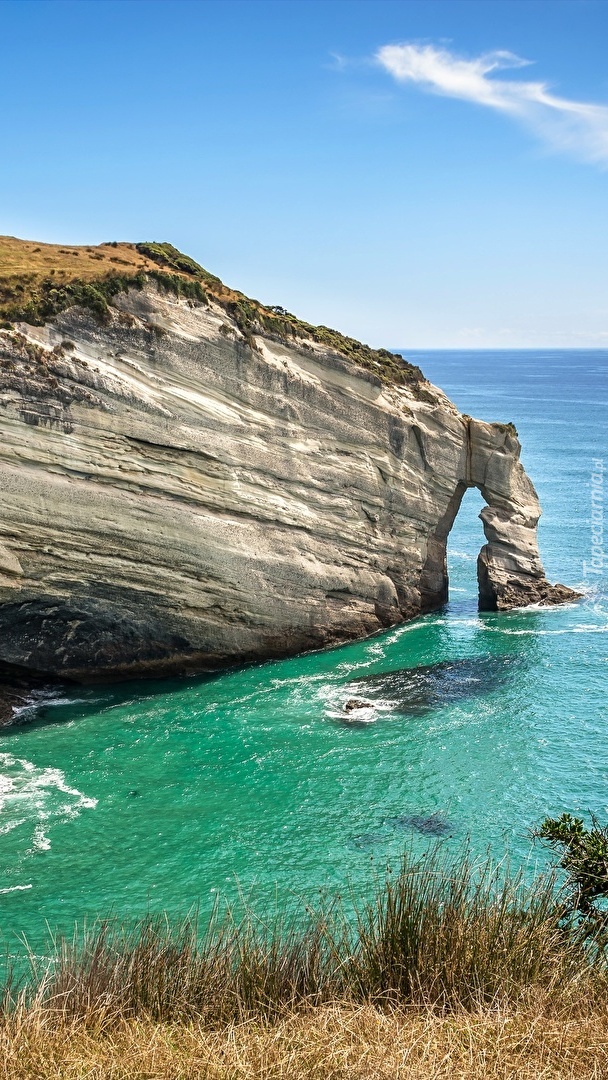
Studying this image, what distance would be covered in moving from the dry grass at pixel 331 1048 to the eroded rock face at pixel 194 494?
80.9 ft

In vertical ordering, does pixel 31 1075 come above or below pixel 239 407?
below

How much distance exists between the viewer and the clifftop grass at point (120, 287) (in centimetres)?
3972

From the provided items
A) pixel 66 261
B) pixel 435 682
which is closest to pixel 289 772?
pixel 435 682

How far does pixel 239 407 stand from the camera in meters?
43.8

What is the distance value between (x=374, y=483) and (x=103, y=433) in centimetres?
1586

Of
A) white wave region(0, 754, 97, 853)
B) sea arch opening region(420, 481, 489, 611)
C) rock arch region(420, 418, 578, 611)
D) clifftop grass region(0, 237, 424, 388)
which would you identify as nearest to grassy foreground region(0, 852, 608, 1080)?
white wave region(0, 754, 97, 853)

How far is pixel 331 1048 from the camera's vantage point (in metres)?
14.6

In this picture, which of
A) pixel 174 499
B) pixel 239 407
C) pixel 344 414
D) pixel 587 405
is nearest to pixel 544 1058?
pixel 174 499

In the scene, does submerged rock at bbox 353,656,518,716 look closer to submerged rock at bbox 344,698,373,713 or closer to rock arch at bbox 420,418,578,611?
submerged rock at bbox 344,698,373,713

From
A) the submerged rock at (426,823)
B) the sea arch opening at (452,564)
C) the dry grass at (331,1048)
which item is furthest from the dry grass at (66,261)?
the dry grass at (331,1048)

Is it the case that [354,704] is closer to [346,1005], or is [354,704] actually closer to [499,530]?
[499,530]

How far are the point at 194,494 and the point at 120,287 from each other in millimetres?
9913

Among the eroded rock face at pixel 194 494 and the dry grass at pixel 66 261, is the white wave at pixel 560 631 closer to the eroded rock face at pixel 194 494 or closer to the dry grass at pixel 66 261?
the eroded rock face at pixel 194 494

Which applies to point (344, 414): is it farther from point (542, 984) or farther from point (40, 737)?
point (542, 984)
